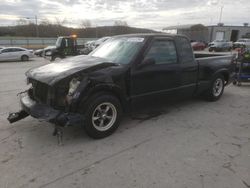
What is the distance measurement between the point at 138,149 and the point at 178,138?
0.81 metres

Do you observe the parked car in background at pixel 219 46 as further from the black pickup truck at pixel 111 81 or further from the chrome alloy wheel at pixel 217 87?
the black pickup truck at pixel 111 81

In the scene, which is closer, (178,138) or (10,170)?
(10,170)

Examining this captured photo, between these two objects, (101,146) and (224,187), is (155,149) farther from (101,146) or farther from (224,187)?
(224,187)

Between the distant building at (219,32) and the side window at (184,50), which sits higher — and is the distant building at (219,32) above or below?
above

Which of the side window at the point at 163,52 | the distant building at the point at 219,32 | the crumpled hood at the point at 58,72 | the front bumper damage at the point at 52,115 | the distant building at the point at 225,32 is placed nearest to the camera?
the front bumper damage at the point at 52,115

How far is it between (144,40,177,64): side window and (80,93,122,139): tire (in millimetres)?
1126

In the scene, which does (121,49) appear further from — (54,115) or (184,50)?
(54,115)

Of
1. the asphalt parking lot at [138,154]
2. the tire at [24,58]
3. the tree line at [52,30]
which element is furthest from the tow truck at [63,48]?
the tree line at [52,30]

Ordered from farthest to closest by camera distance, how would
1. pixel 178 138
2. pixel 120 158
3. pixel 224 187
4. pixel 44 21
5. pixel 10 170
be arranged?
pixel 44 21, pixel 178 138, pixel 120 158, pixel 10 170, pixel 224 187

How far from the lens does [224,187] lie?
2.42 meters

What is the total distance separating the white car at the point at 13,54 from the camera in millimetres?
17156

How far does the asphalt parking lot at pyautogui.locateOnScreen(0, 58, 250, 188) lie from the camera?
2.54m

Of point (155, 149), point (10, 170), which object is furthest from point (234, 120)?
point (10, 170)

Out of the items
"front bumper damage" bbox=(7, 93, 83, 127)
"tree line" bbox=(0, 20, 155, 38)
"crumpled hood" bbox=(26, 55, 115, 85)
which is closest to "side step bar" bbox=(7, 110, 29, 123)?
"front bumper damage" bbox=(7, 93, 83, 127)
